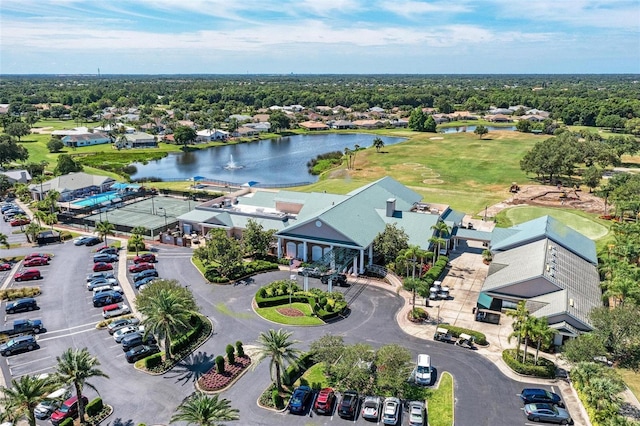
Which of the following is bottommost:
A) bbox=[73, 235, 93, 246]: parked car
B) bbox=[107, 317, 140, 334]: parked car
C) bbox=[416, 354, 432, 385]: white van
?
bbox=[73, 235, 93, 246]: parked car

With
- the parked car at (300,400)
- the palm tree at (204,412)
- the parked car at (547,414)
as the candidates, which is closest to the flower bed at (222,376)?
the parked car at (300,400)

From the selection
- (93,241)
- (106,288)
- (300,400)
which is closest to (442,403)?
(300,400)

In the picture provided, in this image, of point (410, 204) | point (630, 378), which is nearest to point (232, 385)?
point (630, 378)

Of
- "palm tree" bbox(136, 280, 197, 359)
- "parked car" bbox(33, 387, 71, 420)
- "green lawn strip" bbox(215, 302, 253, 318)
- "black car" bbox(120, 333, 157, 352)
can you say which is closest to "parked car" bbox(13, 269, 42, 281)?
"black car" bbox(120, 333, 157, 352)

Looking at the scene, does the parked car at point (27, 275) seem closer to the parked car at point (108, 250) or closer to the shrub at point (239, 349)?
the parked car at point (108, 250)

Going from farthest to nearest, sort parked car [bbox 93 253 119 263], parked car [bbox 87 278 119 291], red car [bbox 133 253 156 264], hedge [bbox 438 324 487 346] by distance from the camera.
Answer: parked car [bbox 93 253 119 263] < red car [bbox 133 253 156 264] < parked car [bbox 87 278 119 291] < hedge [bbox 438 324 487 346]

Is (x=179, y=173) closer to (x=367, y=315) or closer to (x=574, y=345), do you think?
(x=367, y=315)

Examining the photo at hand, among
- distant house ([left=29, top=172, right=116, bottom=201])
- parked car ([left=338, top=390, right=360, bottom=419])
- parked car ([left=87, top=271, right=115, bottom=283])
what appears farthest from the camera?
distant house ([left=29, top=172, right=116, bottom=201])

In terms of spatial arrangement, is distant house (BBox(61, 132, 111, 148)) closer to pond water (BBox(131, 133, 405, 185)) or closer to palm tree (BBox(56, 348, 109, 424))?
pond water (BBox(131, 133, 405, 185))
